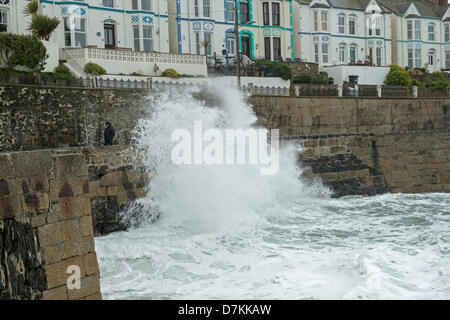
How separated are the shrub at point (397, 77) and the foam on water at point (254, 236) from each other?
45.8 ft

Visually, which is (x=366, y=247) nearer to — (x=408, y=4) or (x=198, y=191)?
(x=198, y=191)

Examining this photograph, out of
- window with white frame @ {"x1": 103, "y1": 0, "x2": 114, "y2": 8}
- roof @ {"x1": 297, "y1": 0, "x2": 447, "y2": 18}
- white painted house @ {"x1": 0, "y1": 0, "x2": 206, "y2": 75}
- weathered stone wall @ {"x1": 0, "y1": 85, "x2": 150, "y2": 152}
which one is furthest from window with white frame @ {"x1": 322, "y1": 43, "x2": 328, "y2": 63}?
weathered stone wall @ {"x1": 0, "y1": 85, "x2": 150, "y2": 152}

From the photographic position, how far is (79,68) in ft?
81.3

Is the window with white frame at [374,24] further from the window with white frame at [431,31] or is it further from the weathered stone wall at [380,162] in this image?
the weathered stone wall at [380,162]

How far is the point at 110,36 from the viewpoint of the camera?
29.5 metres

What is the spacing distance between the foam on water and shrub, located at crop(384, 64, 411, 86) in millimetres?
13954

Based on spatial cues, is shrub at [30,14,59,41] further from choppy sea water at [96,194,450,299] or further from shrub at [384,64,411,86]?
shrub at [384,64,411,86]

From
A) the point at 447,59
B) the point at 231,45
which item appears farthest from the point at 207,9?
the point at 447,59

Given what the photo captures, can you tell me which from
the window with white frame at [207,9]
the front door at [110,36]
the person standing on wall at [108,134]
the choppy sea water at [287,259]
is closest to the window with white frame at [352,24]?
the window with white frame at [207,9]

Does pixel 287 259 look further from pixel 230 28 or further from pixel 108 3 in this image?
pixel 230 28

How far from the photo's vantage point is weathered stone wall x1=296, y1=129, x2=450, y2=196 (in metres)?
23.4

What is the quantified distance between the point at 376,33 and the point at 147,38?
19.7 m

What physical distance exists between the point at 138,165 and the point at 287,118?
898 cm

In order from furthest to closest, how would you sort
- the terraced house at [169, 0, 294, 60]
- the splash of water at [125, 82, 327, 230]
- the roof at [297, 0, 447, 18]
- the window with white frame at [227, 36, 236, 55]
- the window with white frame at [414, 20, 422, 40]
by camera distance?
1. the window with white frame at [414, 20, 422, 40]
2. the roof at [297, 0, 447, 18]
3. the window with white frame at [227, 36, 236, 55]
4. the terraced house at [169, 0, 294, 60]
5. the splash of water at [125, 82, 327, 230]
